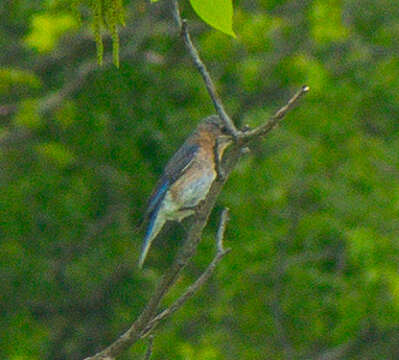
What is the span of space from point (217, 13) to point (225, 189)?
13.4m

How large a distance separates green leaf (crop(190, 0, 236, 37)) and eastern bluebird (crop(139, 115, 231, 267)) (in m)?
6.06

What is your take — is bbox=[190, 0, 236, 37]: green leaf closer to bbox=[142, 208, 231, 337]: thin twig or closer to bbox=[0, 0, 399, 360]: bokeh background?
bbox=[142, 208, 231, 337]: thin twig

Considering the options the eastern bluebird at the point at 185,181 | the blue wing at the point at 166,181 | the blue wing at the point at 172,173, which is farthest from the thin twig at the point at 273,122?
the blue wing at the point at 172,173

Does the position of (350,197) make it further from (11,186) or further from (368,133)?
Answer: (11,186)

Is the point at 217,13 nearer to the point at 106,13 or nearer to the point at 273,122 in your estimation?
the point at 106,13

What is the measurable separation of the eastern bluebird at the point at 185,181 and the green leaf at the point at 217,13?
6057 millimetres

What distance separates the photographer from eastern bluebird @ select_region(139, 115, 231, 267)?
27.2ft

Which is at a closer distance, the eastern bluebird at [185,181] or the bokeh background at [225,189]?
the eastern bluebird at [185,181]

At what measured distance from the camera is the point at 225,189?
15375mm

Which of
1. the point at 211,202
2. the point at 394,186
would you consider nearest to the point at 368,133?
the point at 394,186

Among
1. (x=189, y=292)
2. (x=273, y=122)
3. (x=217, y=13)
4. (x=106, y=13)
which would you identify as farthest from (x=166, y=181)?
(x=217, y=13)

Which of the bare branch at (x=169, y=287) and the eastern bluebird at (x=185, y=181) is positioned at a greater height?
the bare branch at (x=169, y=287)

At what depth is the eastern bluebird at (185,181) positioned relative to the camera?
8.28 m

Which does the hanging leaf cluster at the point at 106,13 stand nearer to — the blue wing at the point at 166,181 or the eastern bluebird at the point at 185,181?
the eastern bluebird at the point at 185,181
